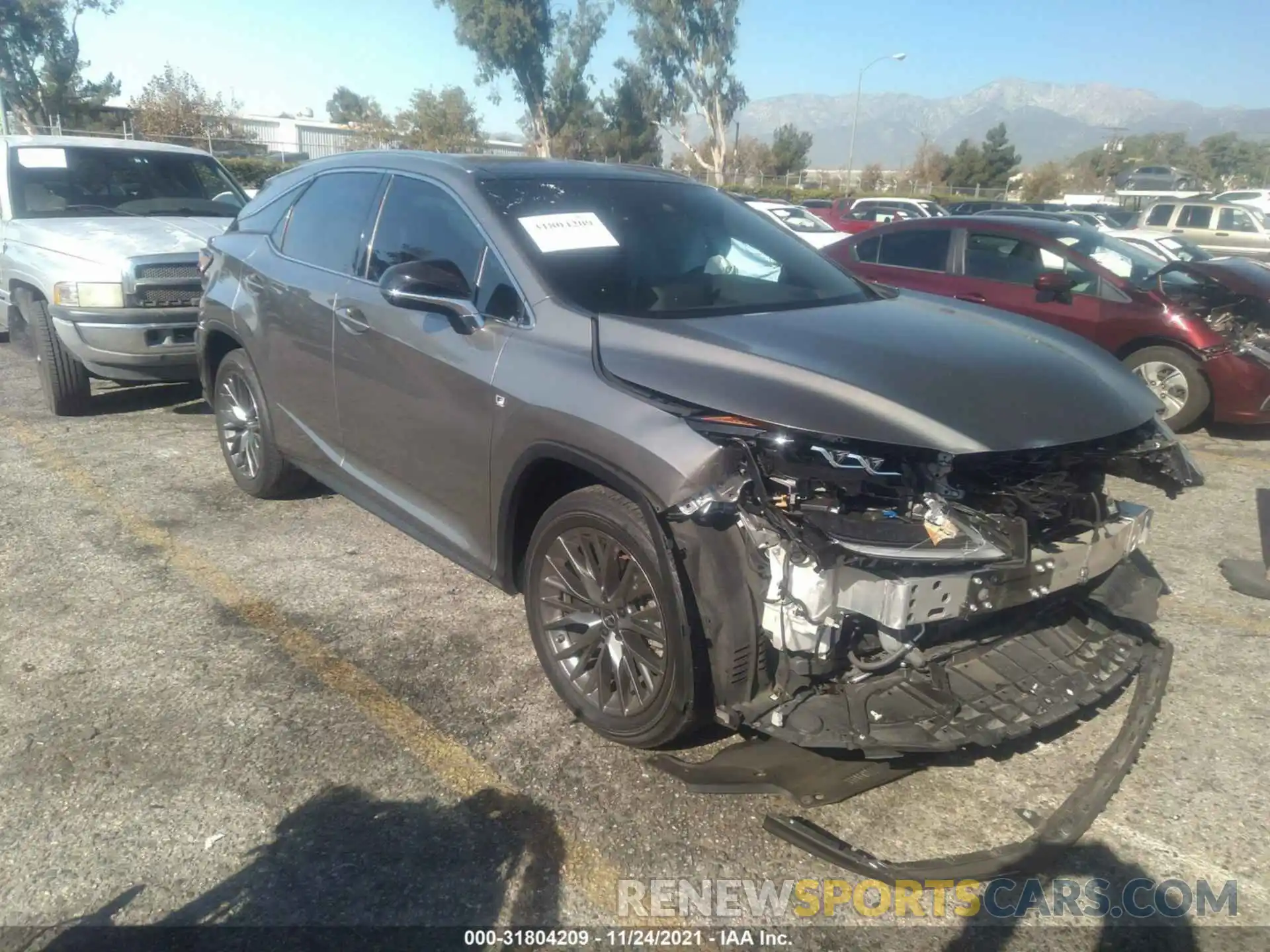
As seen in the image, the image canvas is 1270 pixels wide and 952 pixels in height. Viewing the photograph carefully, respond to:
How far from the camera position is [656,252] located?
3.62 m

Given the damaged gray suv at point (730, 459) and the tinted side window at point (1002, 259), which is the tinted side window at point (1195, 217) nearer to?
the tinted side window at point (1002, 259)

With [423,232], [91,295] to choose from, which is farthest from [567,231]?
[91,295]

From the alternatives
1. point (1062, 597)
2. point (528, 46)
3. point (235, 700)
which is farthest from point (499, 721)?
point (528, 46)

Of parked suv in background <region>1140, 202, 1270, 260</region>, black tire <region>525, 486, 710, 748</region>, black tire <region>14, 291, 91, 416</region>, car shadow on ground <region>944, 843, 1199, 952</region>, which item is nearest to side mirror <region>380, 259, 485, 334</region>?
black tire <region>525, 486, 710, 748</region>

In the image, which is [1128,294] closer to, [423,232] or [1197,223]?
[423,232]

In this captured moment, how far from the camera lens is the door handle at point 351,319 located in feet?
12.7

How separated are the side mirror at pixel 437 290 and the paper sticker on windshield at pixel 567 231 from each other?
316 mm

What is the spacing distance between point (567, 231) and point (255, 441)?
251 cm

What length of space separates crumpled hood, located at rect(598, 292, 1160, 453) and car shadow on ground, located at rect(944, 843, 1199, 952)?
1.16 m

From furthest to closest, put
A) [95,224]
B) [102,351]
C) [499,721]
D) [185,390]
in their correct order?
[185,390]
[95,224]
[102,351]
[499,721]

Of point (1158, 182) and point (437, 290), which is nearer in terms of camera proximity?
point (437, 290)

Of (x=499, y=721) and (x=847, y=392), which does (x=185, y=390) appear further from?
(x=847, y=392)

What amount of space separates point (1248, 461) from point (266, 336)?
6.32 m

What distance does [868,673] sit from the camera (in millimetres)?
2689
